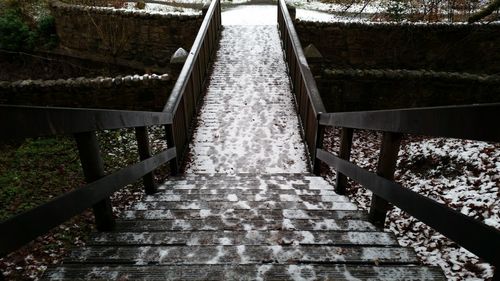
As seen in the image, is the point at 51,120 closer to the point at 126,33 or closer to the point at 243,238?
the point at 243,238

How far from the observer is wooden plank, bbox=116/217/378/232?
2811 mm

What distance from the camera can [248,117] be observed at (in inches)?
294

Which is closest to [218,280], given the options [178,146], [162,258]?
[162,258]

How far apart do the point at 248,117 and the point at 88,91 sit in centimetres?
443

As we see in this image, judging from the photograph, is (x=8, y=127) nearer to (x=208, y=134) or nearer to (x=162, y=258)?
(x=162, y=258)

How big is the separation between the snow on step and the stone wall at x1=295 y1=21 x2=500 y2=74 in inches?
81.7

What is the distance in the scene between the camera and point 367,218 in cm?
298

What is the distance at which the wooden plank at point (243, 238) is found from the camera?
8.23 ft

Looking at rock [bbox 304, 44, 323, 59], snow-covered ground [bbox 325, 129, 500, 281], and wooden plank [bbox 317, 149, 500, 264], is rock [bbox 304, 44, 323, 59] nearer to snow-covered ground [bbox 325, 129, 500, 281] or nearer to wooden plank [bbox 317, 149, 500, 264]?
snow-covered ground [bbox 325, 129, 500, 281]

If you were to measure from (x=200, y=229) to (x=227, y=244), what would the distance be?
41 cm

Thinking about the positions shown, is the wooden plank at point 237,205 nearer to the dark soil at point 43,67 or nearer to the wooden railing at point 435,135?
the wooden railing at point 435,135

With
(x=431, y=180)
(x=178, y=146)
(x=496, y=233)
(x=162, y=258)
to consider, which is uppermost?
(x=496, y=233)

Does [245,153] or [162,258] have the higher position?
[162,258]

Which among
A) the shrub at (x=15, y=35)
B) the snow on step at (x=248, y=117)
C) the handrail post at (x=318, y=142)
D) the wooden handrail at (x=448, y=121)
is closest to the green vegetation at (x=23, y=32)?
the shrub at (x=15, y=35)
